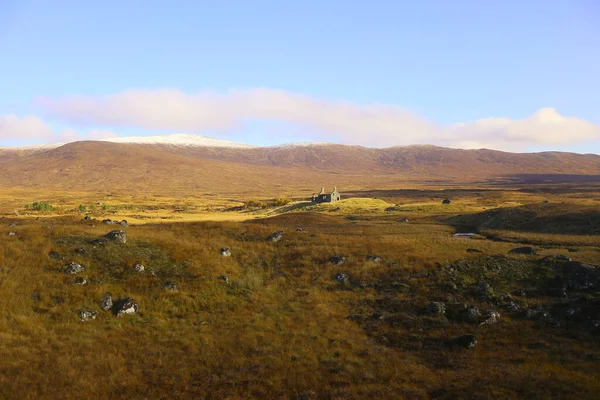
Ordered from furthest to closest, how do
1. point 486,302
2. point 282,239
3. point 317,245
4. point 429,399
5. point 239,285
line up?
1. point 282,239
2. point 317,245
3. point 239,285
4. point 486,302
5. point 429,399

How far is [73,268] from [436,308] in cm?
2044

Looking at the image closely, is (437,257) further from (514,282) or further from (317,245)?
(317,245)

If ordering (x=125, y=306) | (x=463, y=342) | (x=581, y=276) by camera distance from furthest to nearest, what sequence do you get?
(x=581, y=276) → (x=125, y=306) → (x=463, y=342)

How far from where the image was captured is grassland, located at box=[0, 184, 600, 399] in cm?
1405

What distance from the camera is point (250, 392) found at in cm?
1373

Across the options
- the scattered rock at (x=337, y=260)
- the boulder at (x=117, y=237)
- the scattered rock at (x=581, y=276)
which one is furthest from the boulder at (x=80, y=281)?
the scattered rock at (x=581, y=276)

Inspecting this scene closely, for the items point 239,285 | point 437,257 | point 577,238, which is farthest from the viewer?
point 577,238

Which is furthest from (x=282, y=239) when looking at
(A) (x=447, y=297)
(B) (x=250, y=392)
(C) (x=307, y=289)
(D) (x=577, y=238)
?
(D) (x=577, y=238)

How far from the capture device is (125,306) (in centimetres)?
2050

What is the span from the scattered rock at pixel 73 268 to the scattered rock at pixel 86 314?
4.76 meters

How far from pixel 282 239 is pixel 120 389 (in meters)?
23.6

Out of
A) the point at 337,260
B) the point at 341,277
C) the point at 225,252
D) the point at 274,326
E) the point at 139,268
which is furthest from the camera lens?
the point at 225,252

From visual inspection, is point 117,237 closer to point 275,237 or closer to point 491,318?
point 275,237

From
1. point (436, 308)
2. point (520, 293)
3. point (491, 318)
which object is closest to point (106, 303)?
point (436, 308)
